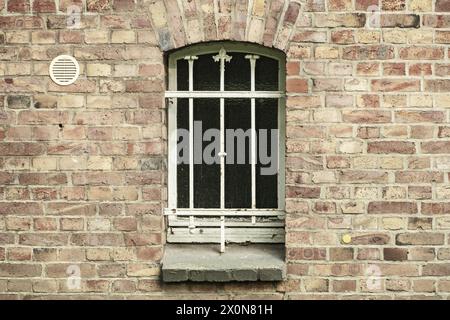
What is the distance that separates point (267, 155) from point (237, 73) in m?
0.61

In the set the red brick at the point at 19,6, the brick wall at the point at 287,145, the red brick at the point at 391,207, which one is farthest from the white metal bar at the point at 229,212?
the red brick at the point at 19,6

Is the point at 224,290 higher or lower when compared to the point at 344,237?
lower

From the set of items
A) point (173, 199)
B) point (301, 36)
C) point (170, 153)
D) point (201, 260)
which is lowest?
point (201, 260)

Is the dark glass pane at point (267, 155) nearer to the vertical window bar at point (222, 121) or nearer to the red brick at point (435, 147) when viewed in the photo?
the vertical window bar at point (222, 121)

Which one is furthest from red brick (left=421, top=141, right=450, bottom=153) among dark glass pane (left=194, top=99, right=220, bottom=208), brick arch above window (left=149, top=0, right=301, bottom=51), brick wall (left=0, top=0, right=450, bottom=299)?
dark glass pane (left=194, top=99, right=220, bottom=208)

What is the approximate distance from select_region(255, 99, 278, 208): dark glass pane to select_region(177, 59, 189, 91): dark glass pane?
51 cm

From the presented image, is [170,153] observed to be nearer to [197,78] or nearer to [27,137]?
[197,78]

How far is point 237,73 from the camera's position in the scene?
11.9 ft

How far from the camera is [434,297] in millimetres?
3383

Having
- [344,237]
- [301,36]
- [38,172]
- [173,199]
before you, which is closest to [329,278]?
[344,237]

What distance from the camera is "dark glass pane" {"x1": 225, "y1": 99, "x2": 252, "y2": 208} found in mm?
3625

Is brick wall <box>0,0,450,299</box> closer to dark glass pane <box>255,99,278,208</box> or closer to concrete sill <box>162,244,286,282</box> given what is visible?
concrete sill <box>162,244,286,282</box>

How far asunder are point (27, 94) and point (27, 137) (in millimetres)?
281

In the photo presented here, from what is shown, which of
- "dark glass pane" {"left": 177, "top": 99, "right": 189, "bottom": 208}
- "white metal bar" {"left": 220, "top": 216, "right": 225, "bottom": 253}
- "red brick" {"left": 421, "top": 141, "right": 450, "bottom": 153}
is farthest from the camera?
"dark glass pane" {"left": 177, "top": 99, "right": 189, "bottom": 208}
